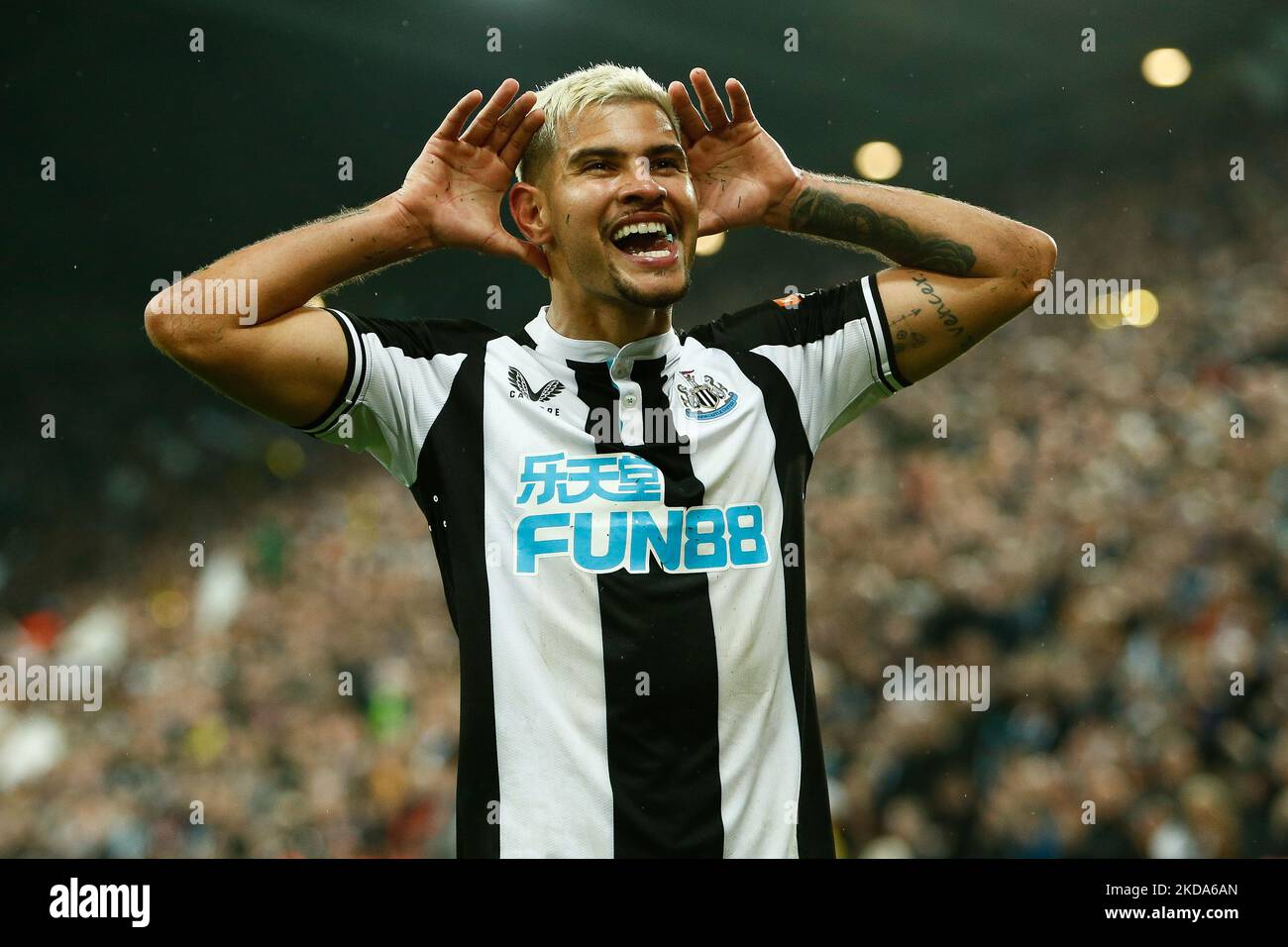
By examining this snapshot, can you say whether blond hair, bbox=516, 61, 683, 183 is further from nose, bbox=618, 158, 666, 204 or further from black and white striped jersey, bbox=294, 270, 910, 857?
black and white striped jersey, bbox=294, 270, 910, 857

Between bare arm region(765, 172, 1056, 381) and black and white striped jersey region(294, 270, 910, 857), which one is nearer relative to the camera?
black and white striped jersey region(294, 270, 910, 857)

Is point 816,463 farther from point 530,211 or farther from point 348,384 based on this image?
point 348,384

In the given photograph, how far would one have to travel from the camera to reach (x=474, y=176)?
261cm

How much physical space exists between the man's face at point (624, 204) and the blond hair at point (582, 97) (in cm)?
2

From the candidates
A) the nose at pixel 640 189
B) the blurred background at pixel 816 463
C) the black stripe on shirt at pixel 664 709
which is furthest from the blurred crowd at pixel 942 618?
the nose at pixel 640 189

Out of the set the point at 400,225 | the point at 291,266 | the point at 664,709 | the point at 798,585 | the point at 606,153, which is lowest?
the point at 664,709

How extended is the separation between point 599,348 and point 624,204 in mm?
292

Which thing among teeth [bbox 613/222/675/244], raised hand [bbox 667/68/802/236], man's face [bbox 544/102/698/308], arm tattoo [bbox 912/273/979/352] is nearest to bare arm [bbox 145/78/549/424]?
man's face [bbox 544/102/698/308]

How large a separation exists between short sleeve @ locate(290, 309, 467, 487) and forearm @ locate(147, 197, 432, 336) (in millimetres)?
94

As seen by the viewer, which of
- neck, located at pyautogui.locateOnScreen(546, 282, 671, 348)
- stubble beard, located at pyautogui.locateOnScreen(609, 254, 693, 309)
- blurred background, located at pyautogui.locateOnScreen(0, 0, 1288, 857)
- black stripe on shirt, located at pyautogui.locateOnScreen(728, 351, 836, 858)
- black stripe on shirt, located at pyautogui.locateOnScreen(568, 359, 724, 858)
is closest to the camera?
black stripe on shirt, located at pyautogui.locateOnScreen(568, 359, 724, 858)

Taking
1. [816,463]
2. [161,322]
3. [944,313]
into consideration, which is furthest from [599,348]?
[816,463]

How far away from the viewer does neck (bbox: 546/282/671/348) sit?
2.50m

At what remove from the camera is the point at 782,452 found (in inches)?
95.1
